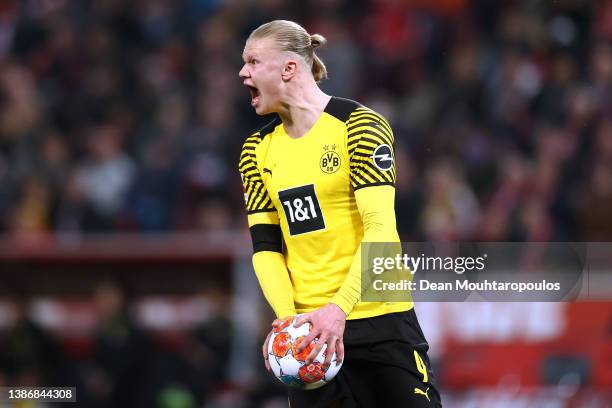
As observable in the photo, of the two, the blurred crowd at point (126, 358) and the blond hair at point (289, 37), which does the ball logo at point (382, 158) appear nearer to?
the blond hair at point (289, 37)

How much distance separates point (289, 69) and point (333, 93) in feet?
22.3

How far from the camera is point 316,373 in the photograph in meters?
4.96

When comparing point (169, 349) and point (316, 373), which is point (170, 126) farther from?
point (316, 373)

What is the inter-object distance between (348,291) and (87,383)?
216 inches

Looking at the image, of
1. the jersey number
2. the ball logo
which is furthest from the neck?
the ball logo

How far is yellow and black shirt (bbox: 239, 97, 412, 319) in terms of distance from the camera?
16.7 ft

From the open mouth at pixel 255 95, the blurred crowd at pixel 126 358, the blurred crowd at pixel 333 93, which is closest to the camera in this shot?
the open mouth at pixel 255 95

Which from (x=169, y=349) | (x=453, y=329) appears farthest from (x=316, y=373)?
(x=169, y=349)

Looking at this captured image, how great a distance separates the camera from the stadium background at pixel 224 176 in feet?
30.2

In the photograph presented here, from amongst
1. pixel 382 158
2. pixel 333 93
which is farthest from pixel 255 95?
pixel 333 93

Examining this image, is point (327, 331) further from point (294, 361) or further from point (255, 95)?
point (255, 95)

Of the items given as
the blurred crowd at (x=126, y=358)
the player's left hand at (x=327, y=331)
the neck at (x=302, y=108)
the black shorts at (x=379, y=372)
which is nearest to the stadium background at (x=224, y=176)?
the blurred crowd at (x=126, y=358)

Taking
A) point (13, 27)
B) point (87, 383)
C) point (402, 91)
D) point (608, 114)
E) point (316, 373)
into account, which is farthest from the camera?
point (13, 27)

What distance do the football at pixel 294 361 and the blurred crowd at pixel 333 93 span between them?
5.02 m
